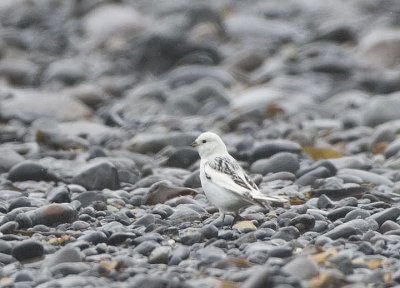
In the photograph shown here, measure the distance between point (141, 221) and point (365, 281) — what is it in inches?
79.8

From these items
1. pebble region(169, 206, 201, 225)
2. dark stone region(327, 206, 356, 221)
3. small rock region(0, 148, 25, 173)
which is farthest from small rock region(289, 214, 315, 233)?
small rock region(0, 148, 25, 173)

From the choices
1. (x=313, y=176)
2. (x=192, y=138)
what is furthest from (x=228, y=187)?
(x=192, y=138)

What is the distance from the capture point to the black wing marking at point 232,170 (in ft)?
22.8

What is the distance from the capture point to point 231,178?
700 cm

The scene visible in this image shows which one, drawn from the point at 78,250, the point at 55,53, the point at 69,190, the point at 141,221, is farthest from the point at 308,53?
the point at 78,250

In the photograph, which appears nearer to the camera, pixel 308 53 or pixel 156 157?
pixel 156 157

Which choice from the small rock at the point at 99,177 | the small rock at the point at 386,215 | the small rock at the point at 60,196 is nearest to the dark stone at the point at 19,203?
the small rock at the point at 60,196

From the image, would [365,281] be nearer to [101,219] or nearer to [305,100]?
[101,219]

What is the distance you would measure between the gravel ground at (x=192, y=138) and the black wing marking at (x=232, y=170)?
234 millimetres

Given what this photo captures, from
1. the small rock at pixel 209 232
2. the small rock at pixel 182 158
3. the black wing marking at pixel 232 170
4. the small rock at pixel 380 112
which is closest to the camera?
the small rock at pixel 209 232

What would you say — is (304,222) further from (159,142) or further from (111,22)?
(111,22)

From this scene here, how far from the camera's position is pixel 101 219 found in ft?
23.7

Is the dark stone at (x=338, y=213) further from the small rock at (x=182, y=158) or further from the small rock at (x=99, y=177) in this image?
the small rock at (x=182, y=158)

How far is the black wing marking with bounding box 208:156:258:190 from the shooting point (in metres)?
6.96
